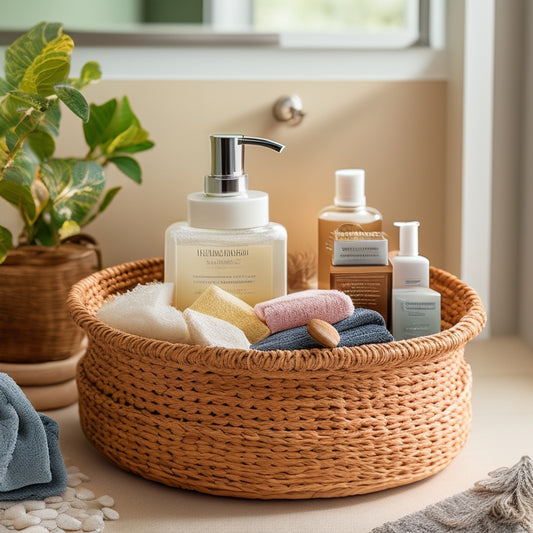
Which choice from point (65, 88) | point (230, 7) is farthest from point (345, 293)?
point (230, 7)

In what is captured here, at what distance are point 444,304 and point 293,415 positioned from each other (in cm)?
32

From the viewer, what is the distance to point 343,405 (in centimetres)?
66

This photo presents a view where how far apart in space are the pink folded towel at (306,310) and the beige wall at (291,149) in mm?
371

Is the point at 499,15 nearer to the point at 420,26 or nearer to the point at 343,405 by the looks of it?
the point at 420,26

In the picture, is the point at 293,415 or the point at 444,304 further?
the point at 444,304

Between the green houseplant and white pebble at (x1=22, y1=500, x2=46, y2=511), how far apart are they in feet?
0.90

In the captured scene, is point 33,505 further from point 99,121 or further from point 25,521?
point 99,121

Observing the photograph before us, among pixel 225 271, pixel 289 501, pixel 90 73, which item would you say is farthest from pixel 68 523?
pixel 90 73

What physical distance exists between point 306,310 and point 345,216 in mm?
217

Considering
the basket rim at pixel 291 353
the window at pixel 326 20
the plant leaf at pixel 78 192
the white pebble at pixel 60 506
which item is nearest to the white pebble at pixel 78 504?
the white pebble at pixel 60 506

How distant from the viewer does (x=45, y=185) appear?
896 mm

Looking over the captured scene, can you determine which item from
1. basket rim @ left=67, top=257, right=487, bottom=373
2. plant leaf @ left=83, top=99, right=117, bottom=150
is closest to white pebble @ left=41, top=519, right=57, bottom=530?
basket rim @ left=67, top=257, right=487, bottom=373

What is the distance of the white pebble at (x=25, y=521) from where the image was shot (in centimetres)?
63

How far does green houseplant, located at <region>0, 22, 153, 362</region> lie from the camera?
816 mm
